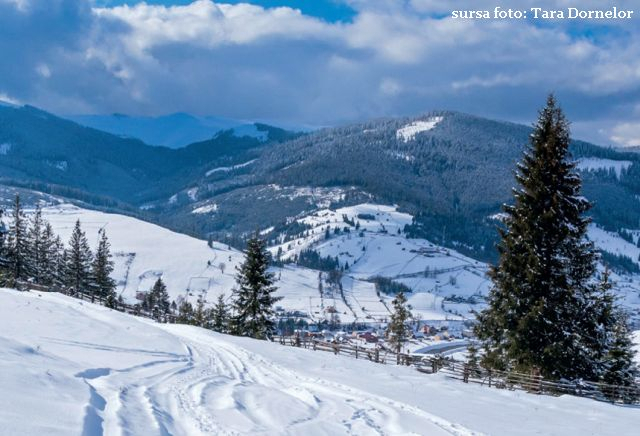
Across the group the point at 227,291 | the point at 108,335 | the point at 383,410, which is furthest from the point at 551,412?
the point at 227,291

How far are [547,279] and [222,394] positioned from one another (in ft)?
51.9

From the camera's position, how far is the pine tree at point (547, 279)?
25016 mm

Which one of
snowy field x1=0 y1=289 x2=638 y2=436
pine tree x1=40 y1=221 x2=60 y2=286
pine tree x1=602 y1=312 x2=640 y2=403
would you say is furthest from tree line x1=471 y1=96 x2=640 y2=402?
pine tree x1=40 y1=221 x2=60 y2=286

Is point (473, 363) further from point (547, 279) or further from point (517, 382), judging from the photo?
point (547, 279)

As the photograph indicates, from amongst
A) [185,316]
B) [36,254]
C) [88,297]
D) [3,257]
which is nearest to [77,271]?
[36,254]

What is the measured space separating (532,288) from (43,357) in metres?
19.7

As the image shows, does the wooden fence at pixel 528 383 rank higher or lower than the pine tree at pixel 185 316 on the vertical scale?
higher

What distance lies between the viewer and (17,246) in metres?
58.3

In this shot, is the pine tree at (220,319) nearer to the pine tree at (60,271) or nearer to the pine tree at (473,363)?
the pine tree at (60,271)

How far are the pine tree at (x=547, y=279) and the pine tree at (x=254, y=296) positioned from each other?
74.1ft

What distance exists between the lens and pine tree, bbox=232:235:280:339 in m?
45.5

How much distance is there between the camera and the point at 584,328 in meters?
25.5

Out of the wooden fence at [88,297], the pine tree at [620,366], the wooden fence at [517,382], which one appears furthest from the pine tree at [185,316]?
the pine tree at [620,366]

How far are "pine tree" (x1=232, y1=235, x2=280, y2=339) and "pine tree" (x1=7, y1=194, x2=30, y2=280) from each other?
85.5ft
